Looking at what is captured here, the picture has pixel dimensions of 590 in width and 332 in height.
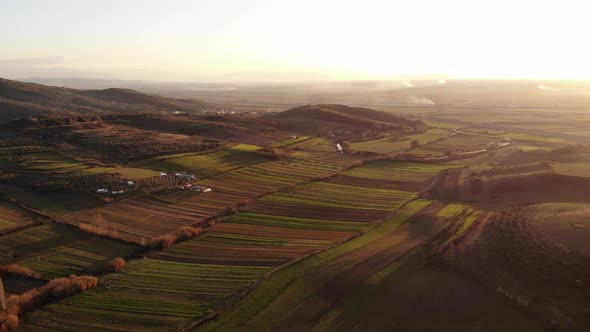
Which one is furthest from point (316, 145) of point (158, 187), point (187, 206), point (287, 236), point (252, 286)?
point (252, 286)

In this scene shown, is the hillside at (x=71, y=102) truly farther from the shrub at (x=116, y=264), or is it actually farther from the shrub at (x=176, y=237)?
the shrub at (x=116, y=264)

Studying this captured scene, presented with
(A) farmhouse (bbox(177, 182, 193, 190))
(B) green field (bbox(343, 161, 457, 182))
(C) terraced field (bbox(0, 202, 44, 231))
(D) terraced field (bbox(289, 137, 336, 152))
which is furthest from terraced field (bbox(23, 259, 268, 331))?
(D) terraced field (bbox(289, 137, 336, 152))

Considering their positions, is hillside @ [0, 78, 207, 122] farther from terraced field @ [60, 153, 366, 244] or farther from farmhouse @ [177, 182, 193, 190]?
terraced field @ [60, 153, 366, 244]

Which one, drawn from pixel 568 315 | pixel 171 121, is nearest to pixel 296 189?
pixel 568 315

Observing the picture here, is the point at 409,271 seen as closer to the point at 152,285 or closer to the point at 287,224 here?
the point at 287,224

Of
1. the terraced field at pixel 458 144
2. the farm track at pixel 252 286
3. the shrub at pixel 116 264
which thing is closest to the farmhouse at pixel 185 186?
the shrub at pixel 116 264

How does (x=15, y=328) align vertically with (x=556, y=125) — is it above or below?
below

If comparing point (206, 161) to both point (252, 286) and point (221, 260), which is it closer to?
point (221, 260)

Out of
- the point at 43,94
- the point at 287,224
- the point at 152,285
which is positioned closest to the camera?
the point at 152,285
